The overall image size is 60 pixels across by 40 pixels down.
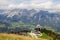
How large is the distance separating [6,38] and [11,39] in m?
0.72

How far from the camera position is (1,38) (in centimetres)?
2664

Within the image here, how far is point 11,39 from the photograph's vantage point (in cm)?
2680

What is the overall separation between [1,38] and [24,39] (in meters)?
3.55

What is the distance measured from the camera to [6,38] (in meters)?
27.0

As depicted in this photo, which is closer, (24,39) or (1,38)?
(1,38)

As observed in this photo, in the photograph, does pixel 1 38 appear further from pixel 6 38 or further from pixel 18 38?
pixel 18 38

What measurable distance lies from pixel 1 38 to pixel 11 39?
1.34 metres

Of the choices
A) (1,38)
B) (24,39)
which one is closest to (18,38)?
(24,39)

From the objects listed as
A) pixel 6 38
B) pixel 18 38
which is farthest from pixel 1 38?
pixel 18 38

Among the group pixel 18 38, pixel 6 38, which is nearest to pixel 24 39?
pixel 18 38

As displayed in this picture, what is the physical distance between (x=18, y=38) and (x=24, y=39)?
91cm

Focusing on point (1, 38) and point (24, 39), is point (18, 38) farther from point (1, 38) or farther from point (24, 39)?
point (1, 38)

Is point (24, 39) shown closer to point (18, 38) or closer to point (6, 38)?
point (18, 38)

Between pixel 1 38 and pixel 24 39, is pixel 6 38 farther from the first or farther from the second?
pixel 24 39
